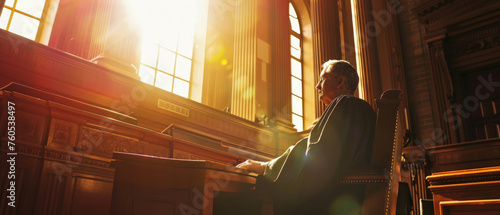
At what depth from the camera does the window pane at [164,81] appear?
809cm

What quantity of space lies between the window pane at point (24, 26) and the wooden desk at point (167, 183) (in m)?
5.85

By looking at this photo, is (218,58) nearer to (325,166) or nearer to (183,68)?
(183,68)

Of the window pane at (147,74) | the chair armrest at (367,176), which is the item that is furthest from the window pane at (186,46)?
the chair armrest at (367,176)

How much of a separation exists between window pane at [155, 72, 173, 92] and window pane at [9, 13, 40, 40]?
2449 millimetres

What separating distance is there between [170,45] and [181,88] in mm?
1003

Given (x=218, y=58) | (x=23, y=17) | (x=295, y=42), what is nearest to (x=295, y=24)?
(x=295, y=42)

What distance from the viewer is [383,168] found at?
4.90 ft

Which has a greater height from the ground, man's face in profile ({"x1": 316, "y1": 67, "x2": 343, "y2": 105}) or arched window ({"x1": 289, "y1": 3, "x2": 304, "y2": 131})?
arched window ({"x1": 289, "y1": 3, "x2": 304, "y2": 131})

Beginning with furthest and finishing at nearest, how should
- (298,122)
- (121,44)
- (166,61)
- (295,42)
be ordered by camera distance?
(295,42) < (298,122) < (166,61) < (121,44)

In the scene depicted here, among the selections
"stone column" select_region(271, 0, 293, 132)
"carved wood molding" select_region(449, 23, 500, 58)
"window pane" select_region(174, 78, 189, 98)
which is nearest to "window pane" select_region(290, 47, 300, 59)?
"stone column" select_region(271, 0, 293, 132)

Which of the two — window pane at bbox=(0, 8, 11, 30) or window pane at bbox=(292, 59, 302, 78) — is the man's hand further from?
window pane at bbox=(292, 59, 302, 78)

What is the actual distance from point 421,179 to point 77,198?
383cm

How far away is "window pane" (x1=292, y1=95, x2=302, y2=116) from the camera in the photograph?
420 inches

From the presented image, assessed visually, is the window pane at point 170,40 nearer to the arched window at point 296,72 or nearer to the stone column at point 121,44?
the stone column at point 121,44
